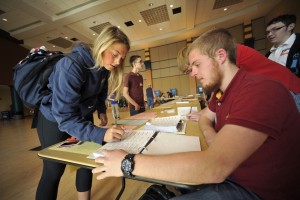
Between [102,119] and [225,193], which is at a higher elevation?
[102,119]

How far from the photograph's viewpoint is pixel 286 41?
207 centimetres

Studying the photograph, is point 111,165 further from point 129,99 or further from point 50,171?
point 129,99

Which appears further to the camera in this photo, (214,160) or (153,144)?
(153,144)

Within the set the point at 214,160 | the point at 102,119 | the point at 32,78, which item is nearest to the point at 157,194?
the point at 214,160

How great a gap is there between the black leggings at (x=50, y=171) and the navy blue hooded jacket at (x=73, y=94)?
8 centimetres

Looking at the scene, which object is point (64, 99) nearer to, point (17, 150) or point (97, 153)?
point (97, 153)

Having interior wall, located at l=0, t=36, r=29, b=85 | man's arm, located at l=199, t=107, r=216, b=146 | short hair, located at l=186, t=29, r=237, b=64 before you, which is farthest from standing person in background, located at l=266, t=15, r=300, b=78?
interior wall, located at l=0, t=36, r=29, b=85

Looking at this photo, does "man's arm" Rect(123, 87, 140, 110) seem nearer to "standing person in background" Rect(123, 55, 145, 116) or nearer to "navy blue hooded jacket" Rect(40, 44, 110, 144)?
"standing person in background" Rect(123, 55, 145, 116)

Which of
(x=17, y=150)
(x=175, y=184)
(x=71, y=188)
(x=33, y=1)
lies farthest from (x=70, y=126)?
(x=33, y=1)

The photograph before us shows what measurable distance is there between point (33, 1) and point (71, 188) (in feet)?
Answer: 20.3

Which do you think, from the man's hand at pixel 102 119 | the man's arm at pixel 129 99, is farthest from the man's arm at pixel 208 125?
the man's arm at pixel 129 99

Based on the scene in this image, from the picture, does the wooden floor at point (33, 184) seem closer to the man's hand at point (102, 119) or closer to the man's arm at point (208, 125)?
the man's hand at point (102, 119)

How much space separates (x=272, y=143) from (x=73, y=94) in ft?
2.91

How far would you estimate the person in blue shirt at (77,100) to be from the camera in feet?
2.65
